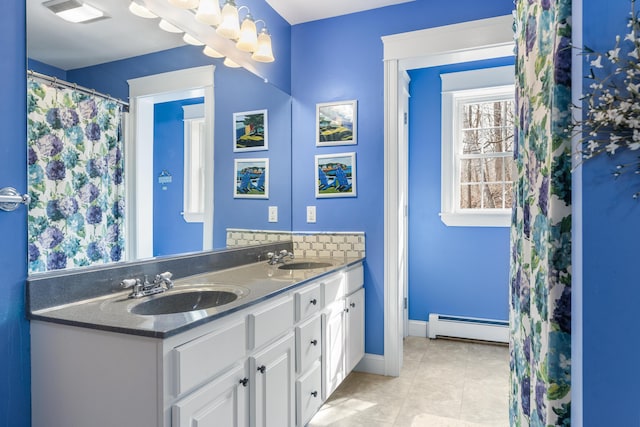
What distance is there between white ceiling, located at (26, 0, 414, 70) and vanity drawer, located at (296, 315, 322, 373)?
1475 millimetres

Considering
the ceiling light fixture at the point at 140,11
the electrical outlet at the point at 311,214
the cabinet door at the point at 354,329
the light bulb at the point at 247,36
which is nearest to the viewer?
the ceiling light fixture at the point at 140,11

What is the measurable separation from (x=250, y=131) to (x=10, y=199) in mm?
1574

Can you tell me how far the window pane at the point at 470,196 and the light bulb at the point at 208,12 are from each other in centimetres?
257

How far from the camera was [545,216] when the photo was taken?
100cm

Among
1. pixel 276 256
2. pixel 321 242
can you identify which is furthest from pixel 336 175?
pixel 276 256

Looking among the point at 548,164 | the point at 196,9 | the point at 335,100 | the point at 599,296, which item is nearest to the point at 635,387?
the point at 599,296

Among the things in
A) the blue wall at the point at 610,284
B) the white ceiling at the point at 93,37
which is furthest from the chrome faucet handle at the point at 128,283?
the blue wall at the point at 610,284

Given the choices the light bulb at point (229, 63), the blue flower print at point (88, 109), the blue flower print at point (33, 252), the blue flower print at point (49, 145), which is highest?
the light bulb at point (229, 63)

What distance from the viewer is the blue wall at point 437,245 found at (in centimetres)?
338

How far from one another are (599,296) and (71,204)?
169 cm

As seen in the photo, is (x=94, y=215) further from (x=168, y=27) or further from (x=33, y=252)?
(x=168, y=27)

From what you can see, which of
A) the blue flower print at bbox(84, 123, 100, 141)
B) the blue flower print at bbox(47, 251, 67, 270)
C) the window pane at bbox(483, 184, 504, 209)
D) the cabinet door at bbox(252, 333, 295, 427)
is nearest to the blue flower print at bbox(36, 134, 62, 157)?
the blue flower print at bbox(84, 123, 100, 141)

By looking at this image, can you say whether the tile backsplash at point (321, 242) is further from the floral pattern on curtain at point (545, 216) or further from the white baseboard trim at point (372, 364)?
the floral pattern on curtain at point (545, 216)

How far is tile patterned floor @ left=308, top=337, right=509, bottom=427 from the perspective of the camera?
7.12 ft
